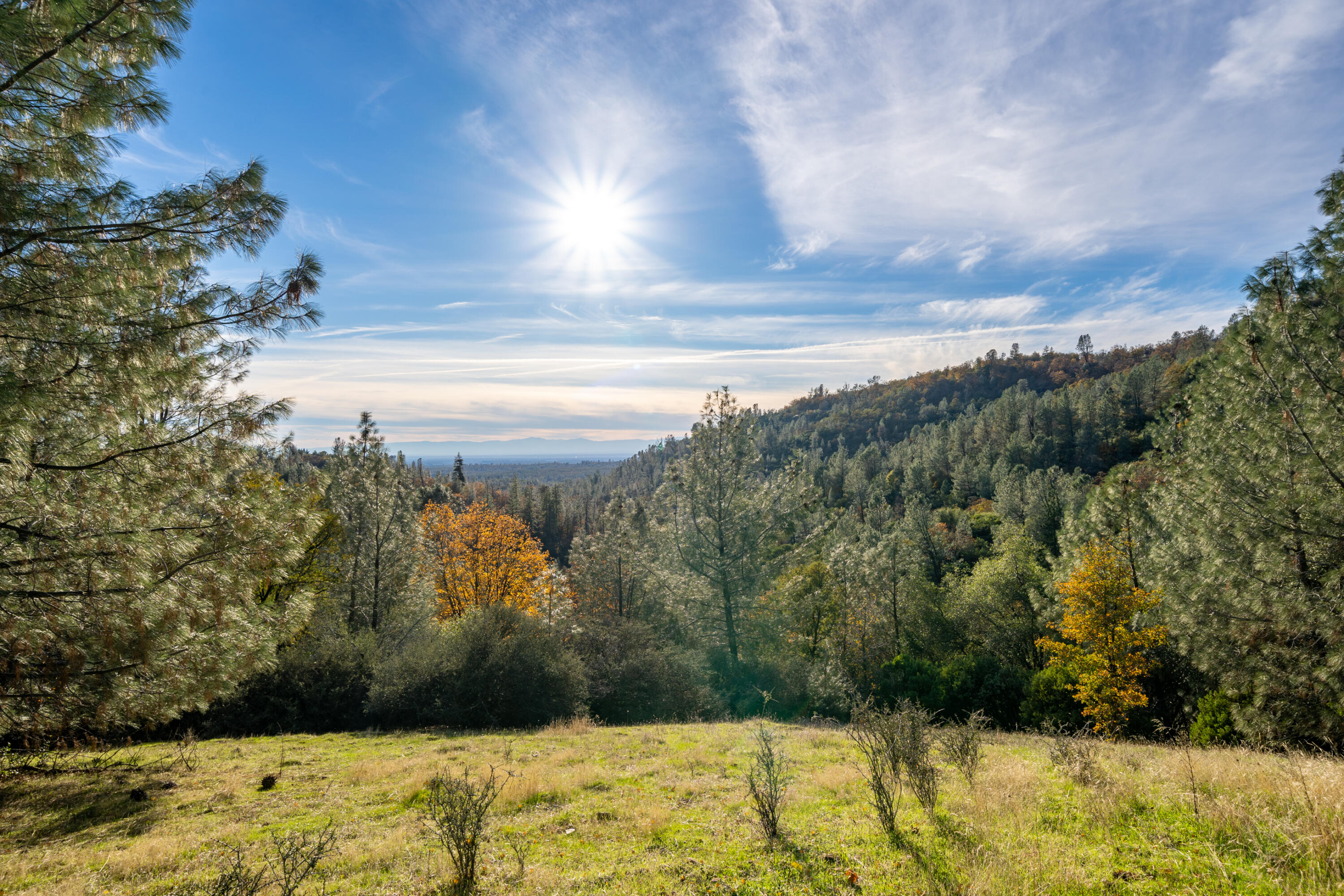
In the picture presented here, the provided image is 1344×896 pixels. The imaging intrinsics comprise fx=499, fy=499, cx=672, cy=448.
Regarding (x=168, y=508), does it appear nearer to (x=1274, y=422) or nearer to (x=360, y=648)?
(x=360, y=648)

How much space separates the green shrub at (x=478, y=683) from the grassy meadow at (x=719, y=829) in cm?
615

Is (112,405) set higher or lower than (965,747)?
higher

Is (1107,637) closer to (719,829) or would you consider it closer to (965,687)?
(965,687)

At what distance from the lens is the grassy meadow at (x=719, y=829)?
434 cm

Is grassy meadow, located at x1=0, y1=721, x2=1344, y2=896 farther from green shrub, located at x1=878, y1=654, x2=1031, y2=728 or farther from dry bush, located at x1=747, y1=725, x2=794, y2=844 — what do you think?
green shrub, located at x1=878, y1=654, x2=1031, y2=728

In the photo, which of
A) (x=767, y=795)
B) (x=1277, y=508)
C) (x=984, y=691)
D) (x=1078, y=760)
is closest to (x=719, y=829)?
(x=767, y=795)

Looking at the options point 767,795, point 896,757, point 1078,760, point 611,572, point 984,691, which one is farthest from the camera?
point 611,572

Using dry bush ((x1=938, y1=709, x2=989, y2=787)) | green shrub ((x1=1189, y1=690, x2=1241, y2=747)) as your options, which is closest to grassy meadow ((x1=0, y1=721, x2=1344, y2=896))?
dry bush ((x1=938, y1=709, x2=989, y2=787))

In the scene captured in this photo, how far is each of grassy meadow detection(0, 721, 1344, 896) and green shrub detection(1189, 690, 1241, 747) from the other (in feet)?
25.0

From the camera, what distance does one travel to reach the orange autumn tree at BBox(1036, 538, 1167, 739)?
19.6 m

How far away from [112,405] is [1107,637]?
29006 mm

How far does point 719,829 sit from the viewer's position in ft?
20.0

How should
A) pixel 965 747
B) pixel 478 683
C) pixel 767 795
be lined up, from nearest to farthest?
pixel 767 795
pixel 965 747
pixel 478 683

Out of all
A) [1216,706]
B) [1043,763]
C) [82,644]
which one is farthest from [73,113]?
[1216,706]
